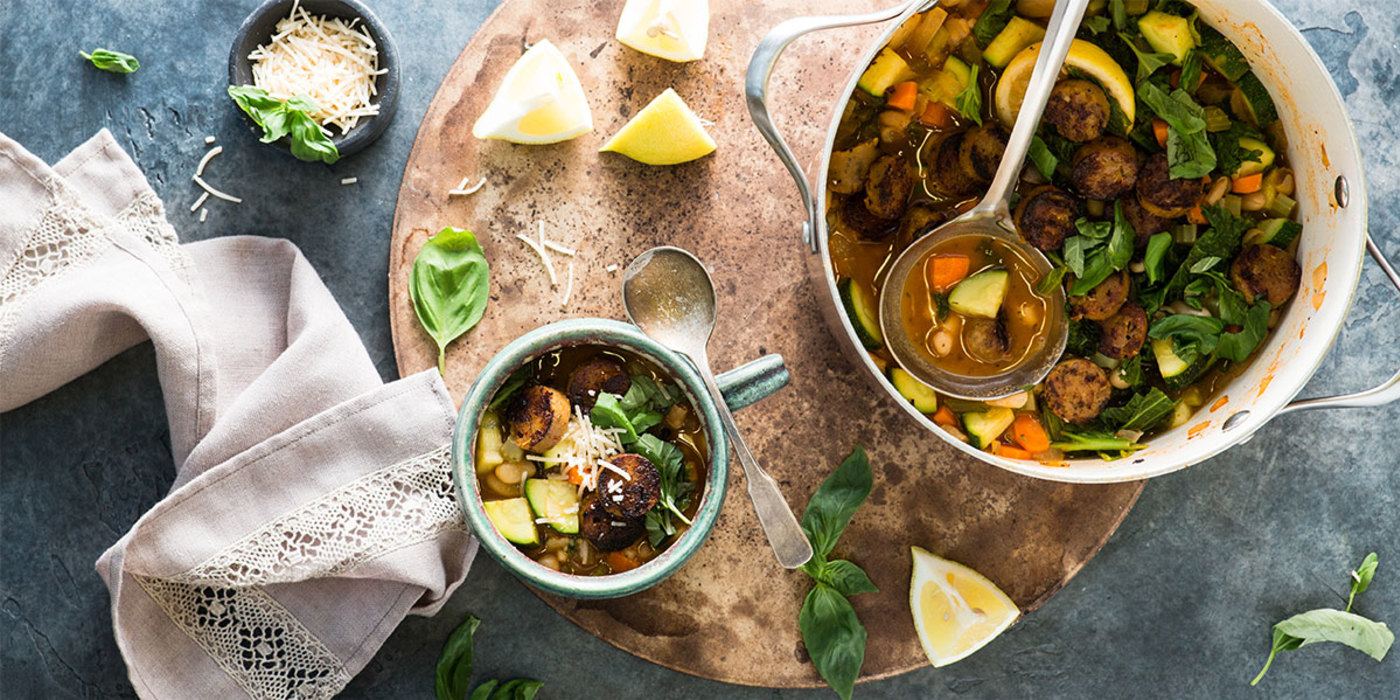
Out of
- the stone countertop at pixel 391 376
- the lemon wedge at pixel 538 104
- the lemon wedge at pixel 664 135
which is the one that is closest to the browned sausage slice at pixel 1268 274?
the stone countertop at pixel 391 376

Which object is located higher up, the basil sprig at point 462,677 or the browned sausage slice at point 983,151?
the browned sausage slice at point 983,151

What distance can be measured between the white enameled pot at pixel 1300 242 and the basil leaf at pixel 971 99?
22 centimetres

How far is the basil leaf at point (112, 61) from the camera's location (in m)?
2.32

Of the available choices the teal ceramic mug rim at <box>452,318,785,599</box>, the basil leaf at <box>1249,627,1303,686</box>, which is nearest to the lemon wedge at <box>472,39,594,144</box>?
the teal ceramic mug rim at <box>452,318,785,599</box>

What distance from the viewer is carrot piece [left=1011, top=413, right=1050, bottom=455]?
2.11 meters

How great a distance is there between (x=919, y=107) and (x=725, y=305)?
0.58 meters

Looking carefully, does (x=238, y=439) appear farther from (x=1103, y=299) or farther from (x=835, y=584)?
(x=1103, y=299)

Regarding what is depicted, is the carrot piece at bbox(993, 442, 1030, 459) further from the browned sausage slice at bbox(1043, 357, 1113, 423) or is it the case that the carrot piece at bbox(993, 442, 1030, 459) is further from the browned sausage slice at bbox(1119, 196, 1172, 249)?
the browned sausage slice at bbox(1119, 196, 1172, 249)

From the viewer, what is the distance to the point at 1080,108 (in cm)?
196

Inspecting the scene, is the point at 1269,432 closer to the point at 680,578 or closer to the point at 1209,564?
the point at 1209,564

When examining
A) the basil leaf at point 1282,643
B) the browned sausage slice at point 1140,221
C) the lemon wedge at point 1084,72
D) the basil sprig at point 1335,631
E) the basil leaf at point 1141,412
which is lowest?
the basil leaf at point 1282,643

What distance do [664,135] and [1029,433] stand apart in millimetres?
1013

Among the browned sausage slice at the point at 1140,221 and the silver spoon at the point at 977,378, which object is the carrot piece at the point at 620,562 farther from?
the browned sausage slice at the point at 1140,221

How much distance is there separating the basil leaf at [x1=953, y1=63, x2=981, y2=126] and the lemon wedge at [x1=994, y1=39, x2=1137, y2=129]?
51 mm
